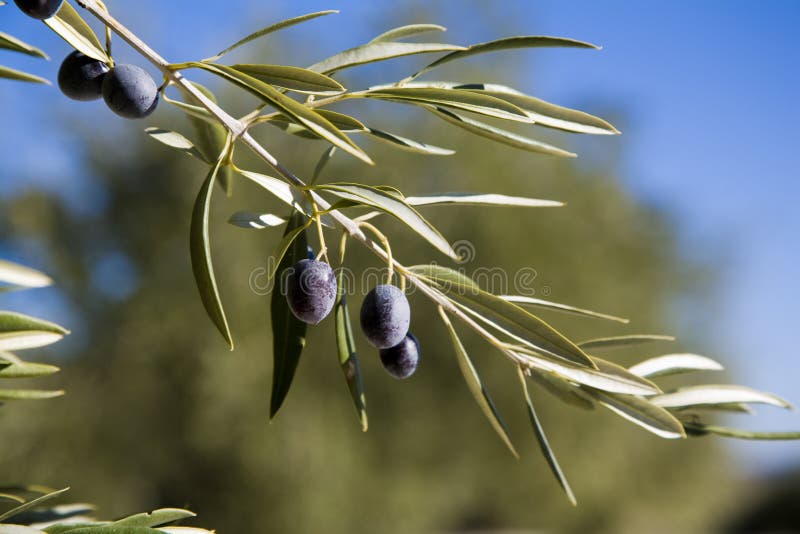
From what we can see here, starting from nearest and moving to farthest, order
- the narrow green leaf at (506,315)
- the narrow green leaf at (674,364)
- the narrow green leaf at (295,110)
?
the narrow green leaf at (295,110) → the narrow green leaf at (506,315) → the narrow green leaf at (674,364)

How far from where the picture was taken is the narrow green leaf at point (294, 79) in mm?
473

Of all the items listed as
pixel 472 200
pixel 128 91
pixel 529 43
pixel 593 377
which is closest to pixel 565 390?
pixel 593 377

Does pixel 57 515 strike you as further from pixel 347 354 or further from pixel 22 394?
pixel 347 354

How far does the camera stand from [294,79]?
482 millimetres

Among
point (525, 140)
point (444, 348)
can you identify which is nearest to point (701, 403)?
point (525, 140)

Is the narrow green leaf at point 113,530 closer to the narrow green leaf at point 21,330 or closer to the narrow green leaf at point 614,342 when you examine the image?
the narrow green leaf at point 21,330

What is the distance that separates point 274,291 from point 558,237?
6326 millimetres

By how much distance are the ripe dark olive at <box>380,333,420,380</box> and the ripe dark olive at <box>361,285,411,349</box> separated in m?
0.06

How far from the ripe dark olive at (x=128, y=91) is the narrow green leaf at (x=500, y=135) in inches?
8.0

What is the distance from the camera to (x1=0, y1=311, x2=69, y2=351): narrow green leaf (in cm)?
50

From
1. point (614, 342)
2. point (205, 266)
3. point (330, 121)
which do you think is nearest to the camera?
point (205, 266)

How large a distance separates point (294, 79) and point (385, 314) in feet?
0.58

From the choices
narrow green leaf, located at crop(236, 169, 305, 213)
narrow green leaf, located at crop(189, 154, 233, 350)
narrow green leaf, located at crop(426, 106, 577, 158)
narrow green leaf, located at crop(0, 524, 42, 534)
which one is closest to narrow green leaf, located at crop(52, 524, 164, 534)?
narrow green leaf, located at crop(0, 524, 42, 534)

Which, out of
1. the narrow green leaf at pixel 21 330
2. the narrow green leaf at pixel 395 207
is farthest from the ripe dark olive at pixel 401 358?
the narrow green leaf at pixel 21 330
